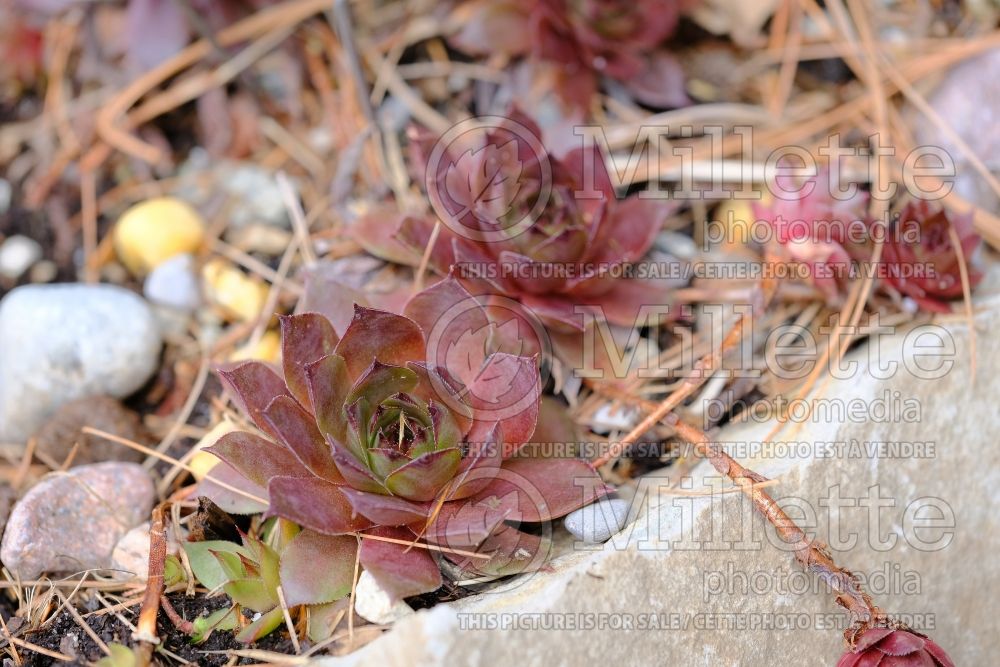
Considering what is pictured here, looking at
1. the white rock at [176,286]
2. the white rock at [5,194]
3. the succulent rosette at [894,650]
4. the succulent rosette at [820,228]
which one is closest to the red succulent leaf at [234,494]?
the white rock at [176,286]

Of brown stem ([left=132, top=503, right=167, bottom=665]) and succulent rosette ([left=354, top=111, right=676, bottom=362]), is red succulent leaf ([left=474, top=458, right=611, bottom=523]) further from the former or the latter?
brown stem ([left=132, top=503, right=167, bottom=665])

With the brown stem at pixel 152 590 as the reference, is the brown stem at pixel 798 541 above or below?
below

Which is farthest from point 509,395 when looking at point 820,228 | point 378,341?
point 820,228

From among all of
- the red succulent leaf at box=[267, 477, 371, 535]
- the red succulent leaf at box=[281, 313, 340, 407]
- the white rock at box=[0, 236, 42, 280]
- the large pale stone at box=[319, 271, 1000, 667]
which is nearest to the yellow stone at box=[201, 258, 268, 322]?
the white rock at box=[0, 236, 42, 280]

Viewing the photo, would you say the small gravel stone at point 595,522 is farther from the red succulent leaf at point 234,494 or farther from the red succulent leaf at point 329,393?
the red succulent leaf at point 234,494

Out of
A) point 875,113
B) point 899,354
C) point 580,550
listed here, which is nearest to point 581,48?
point 875,113

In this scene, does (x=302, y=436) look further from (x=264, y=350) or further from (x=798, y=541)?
(x=798, y=541)

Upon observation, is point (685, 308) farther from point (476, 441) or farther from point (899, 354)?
point (476, 441)
